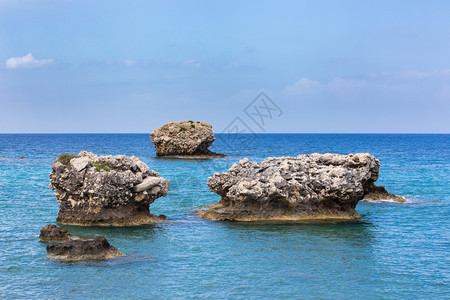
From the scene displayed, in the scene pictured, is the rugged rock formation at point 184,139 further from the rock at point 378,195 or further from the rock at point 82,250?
the rock at point 82,250

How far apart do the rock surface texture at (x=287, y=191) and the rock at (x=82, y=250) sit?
32.9ft

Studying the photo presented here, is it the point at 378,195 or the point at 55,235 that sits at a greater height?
the point at 378,195

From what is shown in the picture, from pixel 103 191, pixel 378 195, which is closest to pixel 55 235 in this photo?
pixel 103 191

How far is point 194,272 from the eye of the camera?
2191cm

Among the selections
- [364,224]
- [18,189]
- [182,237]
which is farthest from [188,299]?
[18,189]

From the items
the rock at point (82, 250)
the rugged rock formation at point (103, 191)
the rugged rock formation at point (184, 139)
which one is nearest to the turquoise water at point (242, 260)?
the rock at point (82, 250)

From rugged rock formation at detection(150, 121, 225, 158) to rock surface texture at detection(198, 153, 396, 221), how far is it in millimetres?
56022

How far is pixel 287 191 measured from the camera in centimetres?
3123

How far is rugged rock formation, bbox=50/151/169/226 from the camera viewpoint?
29812mm

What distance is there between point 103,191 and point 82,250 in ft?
23.3

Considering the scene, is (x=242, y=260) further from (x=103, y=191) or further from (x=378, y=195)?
(x=378, y=195)

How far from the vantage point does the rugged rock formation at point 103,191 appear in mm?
29812

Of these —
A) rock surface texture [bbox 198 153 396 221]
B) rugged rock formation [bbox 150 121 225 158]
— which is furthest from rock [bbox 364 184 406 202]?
rugged rock formation [bbox 150 121 225 158]

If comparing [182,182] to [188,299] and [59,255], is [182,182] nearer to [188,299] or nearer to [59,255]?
[59,255]
